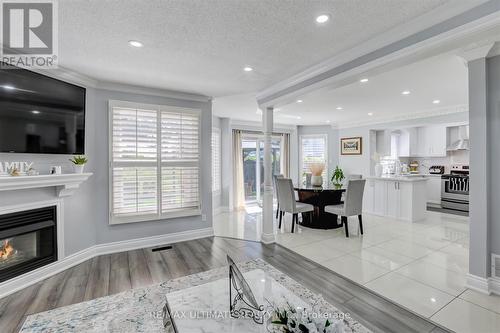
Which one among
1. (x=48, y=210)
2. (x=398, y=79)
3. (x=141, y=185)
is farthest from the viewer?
(x=141, y=185)

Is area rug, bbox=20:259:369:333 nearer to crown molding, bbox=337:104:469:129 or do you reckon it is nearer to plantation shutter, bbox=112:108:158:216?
plantation shutter, bbox=112:108:158:216

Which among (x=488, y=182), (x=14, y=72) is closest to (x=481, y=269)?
(x=488, y=182)

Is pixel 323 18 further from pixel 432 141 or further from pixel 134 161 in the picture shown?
pixel 432 141

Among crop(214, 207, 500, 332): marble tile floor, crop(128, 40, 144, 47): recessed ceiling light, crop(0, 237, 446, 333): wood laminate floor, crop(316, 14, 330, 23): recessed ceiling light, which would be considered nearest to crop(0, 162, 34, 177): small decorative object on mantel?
crop(0, 237, 446, 333): wood laminate floor

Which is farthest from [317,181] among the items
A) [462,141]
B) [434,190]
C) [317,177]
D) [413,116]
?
[462,141]

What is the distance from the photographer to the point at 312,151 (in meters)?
7.99

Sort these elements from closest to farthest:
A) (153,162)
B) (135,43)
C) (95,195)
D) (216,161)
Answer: (135,43) < (95,195) < (153,162) < (216,161)

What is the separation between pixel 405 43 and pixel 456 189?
6.12 metres

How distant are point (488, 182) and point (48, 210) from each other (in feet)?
16.8

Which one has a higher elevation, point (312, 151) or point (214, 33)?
point (214, 33)

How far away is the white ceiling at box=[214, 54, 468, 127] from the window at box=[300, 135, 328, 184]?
719 millimetres

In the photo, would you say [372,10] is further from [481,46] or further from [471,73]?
[471,73]

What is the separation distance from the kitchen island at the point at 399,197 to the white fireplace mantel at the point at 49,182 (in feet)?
20.3

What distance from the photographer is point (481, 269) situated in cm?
253
